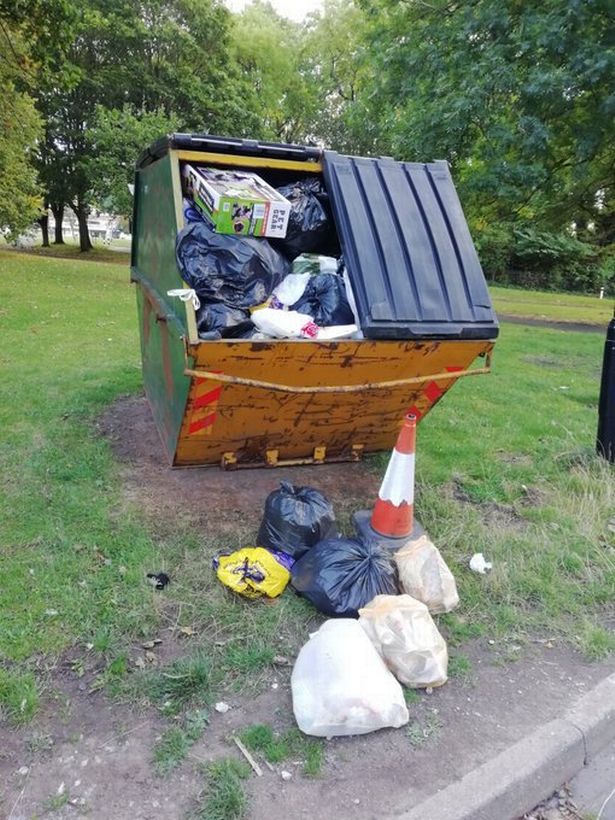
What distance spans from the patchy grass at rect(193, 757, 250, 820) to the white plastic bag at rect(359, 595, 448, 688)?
684 millimetres

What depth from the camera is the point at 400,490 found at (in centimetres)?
314

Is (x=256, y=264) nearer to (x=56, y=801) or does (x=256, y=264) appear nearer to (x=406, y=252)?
(x=406, y=252)

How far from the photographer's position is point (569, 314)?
15805mm

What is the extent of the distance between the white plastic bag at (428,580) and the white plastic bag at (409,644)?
0.31m

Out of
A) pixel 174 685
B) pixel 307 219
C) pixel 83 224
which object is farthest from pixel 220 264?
pixel 83 224

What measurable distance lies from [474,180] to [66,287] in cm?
844

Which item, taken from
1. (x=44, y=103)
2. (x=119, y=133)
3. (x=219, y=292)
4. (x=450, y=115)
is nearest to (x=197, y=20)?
(x=44, y=103)

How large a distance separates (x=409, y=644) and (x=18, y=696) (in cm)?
145

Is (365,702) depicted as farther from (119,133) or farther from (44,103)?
(44,103)

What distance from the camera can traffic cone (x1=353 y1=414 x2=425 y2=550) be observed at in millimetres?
3135

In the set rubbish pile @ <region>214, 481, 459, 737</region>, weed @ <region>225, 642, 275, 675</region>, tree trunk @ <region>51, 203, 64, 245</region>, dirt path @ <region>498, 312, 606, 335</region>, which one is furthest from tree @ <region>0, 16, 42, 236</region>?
weed @ <region>225, 642, 275, 675</region>

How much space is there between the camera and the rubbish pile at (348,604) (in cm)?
205

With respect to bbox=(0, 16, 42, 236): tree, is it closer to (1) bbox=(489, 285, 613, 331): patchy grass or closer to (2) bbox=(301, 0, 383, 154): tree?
(1) bbox=(489, 285, 613, 331): patchy grass

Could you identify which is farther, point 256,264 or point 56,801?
point 256,264
